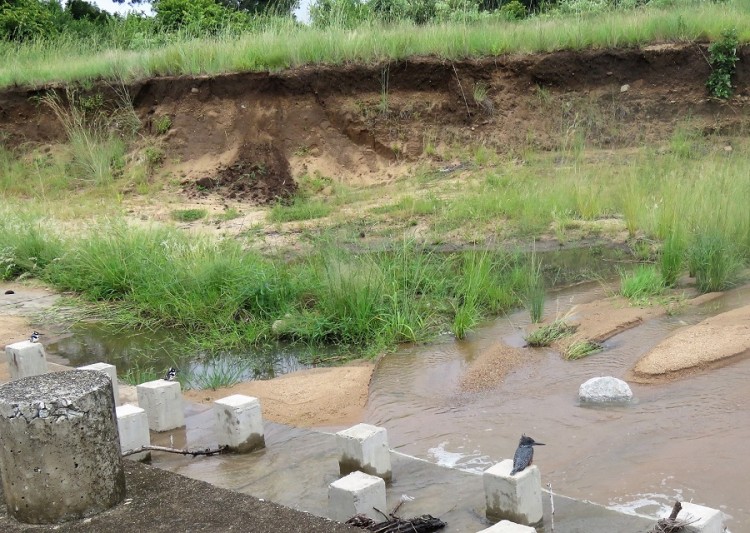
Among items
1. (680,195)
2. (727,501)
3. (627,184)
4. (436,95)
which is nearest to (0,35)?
(436,95)

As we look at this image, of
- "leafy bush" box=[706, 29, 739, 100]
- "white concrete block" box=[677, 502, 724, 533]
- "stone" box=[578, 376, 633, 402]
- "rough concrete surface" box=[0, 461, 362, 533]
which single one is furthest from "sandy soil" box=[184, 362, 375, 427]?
"leafy bush" box=[706, 29, 739, 100]

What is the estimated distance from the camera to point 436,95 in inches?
576

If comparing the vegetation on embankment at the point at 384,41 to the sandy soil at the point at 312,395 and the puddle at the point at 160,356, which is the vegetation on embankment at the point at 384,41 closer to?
the puddle at the point at 160,356

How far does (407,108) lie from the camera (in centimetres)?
1455

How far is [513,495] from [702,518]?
0.59 m

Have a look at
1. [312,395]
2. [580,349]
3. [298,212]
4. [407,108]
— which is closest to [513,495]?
[312,395]

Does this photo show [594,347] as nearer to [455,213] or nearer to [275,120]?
[455,213]

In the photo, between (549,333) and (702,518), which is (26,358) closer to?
(702,518)

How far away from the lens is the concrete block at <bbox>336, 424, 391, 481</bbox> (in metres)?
3.33

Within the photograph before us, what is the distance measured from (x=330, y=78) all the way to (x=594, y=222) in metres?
6.18

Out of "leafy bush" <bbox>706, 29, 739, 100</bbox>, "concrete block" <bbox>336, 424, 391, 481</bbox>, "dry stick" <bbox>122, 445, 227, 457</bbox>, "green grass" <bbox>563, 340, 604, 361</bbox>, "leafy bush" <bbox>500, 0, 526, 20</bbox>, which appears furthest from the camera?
"leafy bush" <bbox>500, 0, 526, 20</bbox>

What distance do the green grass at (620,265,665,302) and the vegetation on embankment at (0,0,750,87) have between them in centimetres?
814

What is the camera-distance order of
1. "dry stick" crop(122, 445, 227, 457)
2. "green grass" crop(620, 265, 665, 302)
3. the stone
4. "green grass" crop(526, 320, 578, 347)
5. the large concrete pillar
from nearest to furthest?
the large concrete pillar < "dry stick" crop(122, 445, 227, 457) < the stone < "green grass" crop(526, 320, 578, 347) < "green grass" crop(620, 265, 665, 302)

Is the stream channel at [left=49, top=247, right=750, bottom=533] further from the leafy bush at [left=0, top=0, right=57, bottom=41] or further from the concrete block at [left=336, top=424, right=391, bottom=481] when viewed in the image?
the leafy bush at [left=0, top=0, right=57, bottom=41]
